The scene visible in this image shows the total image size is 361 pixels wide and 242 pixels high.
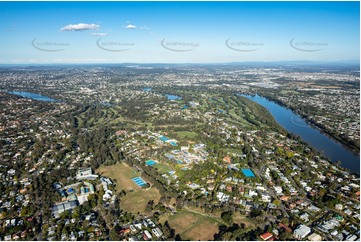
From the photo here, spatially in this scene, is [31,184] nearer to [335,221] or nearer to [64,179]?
[64,179]

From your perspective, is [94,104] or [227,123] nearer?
[227,123]

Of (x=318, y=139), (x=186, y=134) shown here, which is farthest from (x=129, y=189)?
(x=318, y=139)

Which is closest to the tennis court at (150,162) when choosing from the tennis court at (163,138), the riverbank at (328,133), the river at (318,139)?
the tennis court at (163,138)

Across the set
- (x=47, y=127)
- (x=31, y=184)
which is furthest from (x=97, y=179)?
(x=47, y=127)

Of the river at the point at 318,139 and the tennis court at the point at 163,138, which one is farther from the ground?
the tennis court at the point at 163,138

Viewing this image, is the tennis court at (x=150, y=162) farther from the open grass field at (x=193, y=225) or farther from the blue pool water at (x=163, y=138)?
the open grass field at (x=193, y=225)
